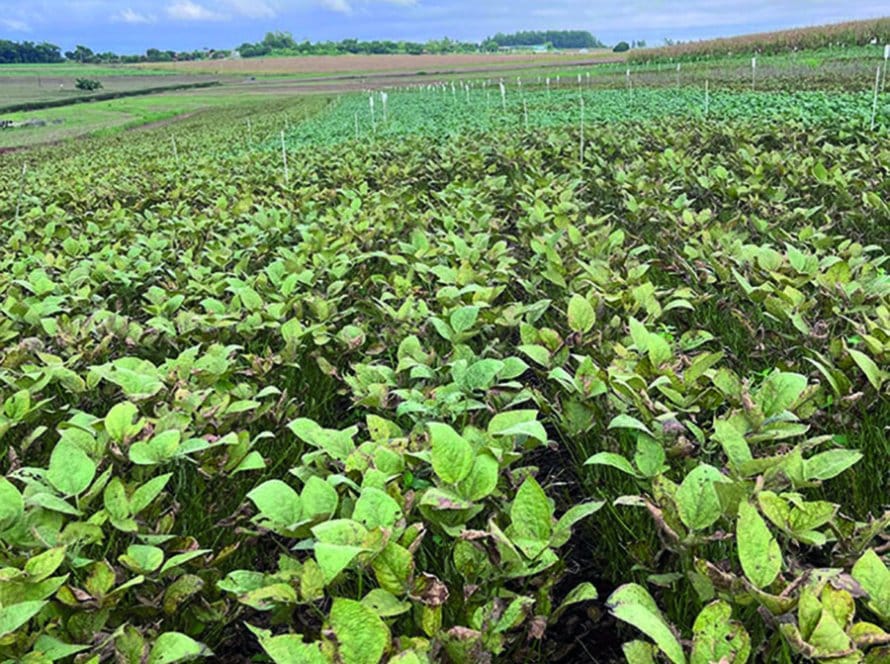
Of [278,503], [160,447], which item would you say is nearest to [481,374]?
[278,503]

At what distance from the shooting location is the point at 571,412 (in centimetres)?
183

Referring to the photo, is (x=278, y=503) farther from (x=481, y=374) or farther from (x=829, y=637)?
(x=829, y=637)

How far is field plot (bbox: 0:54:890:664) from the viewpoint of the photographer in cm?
120

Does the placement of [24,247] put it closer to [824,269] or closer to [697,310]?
[697,310]

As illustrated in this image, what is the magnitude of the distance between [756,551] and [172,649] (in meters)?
0.90

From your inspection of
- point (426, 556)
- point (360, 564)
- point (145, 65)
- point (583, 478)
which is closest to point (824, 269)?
point (583, 478)

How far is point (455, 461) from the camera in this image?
1.36 m

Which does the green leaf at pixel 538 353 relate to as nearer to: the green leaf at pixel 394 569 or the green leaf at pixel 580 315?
the green leaf at pixel 580 315

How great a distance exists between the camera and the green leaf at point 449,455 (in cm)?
136

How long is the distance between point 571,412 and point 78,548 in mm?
1116

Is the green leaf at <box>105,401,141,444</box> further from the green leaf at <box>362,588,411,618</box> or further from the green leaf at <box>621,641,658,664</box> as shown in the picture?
the green leaf at <box>621,641,658,664</box>

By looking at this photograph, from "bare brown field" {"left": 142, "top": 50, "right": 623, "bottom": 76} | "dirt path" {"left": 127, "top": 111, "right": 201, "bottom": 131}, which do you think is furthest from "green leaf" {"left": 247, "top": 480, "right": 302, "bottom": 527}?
"bare brown field" {"left": 142, "top": 50, "right": 623, "bottom": 76}

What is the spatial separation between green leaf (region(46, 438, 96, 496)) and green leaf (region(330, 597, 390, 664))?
71cm

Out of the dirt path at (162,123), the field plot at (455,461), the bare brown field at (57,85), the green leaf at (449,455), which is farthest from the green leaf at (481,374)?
the bare brown field at (57,85)
